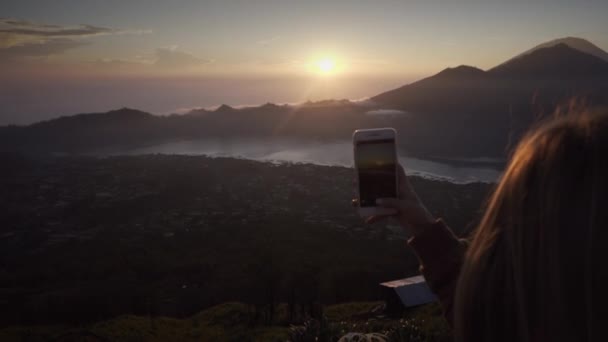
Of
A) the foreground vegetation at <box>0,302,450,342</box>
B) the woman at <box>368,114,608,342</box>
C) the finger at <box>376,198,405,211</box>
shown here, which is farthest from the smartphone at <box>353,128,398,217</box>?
the foreground vegetation at <box>0,302,450,342</box>

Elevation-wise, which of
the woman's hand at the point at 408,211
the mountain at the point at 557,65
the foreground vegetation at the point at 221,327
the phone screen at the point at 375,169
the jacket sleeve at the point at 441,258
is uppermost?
the mountain at the point at 557,65

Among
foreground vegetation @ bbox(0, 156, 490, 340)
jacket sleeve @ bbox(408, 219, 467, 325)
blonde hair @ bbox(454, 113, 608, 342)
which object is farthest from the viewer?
foreground vegetation @ bbox(0, 156, 490, 340)

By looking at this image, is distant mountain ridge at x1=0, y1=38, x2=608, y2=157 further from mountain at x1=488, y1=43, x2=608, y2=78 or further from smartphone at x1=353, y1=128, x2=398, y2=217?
smartphone at x1=353, y1=128, x2=398, y2=217

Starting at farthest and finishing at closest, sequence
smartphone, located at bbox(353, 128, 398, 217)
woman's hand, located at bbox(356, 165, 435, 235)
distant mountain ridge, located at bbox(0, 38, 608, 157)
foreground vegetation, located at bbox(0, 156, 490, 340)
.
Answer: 1. distant mountain ridge, located at bbox(0, 38, 608, 157)
2. foreground vegetation, located at bbox(0, 156, 490, 340)
3. smartphone, located at bbox(353, 128, 398, 217)
4. woman's hand, located at bbox(356, 165, 435, 235)

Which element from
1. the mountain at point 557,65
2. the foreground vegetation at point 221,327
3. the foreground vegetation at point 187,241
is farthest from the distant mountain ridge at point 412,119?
the foreground vegetation at point 221,327

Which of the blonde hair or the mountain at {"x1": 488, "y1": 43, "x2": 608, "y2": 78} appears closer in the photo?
the blonde hair

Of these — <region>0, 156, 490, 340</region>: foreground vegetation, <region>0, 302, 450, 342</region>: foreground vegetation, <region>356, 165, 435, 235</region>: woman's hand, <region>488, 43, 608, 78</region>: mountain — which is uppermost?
<region>488, 43, 608, 78</region>: mountain

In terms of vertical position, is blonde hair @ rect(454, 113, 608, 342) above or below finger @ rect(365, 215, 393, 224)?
above

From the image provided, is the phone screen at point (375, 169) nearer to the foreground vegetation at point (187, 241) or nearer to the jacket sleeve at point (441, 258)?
the jacket sleeve at point (441, 258)
